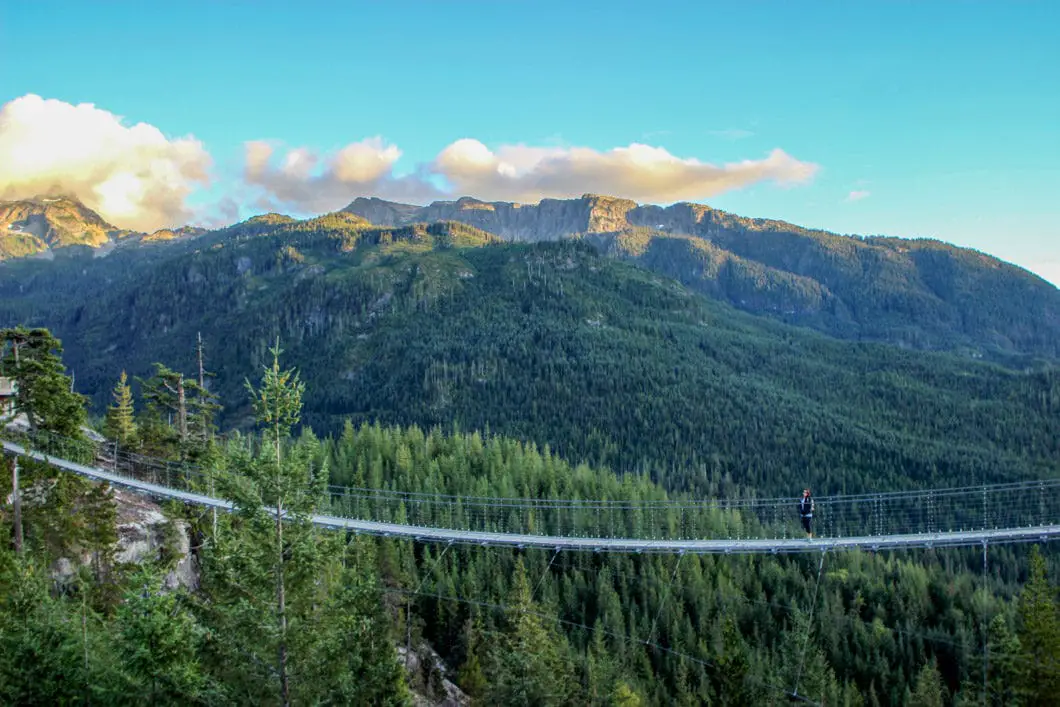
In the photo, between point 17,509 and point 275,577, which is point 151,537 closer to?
point 17,509

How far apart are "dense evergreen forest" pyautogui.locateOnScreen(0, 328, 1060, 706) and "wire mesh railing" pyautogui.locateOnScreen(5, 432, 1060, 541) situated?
4.32 ft

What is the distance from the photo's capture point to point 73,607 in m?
22.4

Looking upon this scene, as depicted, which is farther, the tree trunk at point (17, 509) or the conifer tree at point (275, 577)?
the tree trunk at point (17, 509)

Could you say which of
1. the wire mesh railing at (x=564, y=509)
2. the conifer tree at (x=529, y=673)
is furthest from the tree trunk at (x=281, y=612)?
the conifer tree at (x=529, y=673)

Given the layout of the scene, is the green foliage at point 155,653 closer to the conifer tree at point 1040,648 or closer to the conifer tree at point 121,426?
the conifer tree at point 121,426

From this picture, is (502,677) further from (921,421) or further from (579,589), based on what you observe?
(921,421)

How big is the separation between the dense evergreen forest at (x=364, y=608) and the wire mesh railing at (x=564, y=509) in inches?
51.8

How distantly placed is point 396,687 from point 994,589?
87522 mm

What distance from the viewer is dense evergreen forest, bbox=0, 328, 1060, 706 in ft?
53.1

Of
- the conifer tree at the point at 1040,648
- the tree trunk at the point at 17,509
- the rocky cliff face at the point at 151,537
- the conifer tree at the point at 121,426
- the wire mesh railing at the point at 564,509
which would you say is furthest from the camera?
the conifer tree at the point at 121,426

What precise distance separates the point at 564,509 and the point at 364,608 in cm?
4705

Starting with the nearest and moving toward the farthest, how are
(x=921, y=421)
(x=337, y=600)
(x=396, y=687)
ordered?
(x=337, y=600), (x=396, y=687), (x=921, y=421)

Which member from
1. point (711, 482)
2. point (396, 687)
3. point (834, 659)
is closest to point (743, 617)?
point (834, 659)

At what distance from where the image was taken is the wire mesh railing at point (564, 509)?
37.1 m
